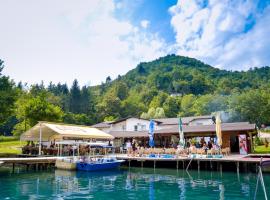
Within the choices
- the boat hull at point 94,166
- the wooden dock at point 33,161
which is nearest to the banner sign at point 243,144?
the boat hull at point 94,166

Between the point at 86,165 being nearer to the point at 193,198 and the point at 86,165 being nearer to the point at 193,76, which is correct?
the point at 193,198

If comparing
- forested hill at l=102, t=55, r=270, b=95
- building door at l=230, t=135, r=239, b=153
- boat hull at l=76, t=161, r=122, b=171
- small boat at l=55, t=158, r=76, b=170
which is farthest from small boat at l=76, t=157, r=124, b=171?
forested hill at l=102, t=55, r=270, b=95

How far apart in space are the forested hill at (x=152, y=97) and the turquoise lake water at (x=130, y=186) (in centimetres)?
1675

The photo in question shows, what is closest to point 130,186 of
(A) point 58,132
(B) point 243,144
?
(A) point 58,132

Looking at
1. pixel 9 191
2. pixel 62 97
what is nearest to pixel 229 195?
pixel 9 191

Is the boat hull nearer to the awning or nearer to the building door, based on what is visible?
the awning

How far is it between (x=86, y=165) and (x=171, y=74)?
109 metres

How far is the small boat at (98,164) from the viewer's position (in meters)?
28.4

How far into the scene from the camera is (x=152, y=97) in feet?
Answer: 393

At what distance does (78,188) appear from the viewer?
65.0 ft

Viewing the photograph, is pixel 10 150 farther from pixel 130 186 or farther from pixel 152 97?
pixel 152 97

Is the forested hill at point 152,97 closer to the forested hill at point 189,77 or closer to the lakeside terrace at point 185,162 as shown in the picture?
the forested hill at point 189,77

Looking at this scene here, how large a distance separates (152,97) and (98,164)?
301ft

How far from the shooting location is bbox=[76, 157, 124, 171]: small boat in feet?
93.2
